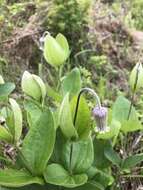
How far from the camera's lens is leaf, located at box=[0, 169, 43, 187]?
1397 mm

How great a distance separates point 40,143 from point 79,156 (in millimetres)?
147

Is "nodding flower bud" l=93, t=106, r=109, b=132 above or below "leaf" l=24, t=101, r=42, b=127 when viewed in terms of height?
above

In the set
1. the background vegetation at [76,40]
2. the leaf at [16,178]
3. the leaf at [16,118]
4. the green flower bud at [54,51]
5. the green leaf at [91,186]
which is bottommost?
the background vegetation at [76,40]

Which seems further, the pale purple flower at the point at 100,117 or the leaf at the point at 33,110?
the leaf at the point at 33,110

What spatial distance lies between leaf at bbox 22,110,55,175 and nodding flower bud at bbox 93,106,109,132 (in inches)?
4.7

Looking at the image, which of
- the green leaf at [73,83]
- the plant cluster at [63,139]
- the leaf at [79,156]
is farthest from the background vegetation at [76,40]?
the leaf at [79,156]

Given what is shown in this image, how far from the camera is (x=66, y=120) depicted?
145cm

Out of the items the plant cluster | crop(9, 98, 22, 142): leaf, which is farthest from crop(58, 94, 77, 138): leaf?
crop(9, 98, 22, 142): leaf

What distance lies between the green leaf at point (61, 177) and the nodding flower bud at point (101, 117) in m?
0.13

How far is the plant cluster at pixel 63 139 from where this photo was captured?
1442 mm

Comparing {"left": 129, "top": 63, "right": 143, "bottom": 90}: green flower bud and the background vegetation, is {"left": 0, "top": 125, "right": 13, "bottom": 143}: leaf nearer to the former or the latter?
{"left": 129, "top": 63, "right": 143, "bottom": 90}: green flower bud

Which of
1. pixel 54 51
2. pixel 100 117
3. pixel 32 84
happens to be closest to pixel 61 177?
pixel 100 117

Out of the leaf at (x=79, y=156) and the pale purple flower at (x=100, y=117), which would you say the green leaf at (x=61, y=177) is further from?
the pale purple flower at (x=100, y=117)

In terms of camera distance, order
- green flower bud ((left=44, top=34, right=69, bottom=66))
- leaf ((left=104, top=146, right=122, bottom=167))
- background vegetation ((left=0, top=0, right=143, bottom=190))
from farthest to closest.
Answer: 1. background vegetation ((left=0, top=0, right=143, bottom=190))
2. green flower bud ((left=44, top=34, right=69, bottom=66))
3. leaf ((left=104, top=146, right=122, bottom=167))
